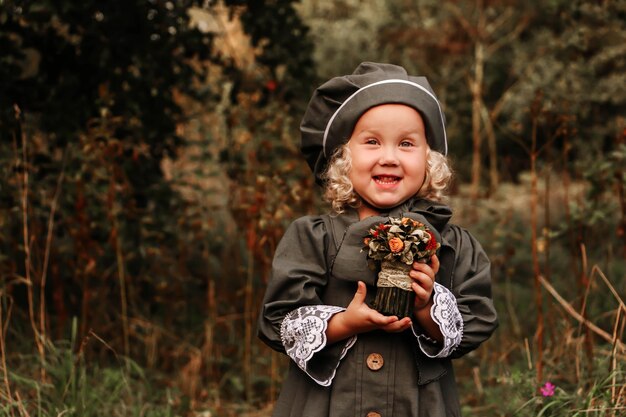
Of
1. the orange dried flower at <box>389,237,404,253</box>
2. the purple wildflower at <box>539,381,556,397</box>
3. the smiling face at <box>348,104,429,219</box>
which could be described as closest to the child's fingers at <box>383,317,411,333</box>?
the orange dried flower at <box>389,237,404,253</box>

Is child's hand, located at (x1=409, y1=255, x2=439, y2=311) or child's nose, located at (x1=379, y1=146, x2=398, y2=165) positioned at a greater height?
child's nose, located at (x1=379, y1=146, x2=398, y2=165)

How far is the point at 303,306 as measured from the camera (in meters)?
2.38

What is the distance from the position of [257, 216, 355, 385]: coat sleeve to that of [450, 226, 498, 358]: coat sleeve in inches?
14.0

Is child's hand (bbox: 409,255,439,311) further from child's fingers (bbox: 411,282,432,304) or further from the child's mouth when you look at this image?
the child's mouth

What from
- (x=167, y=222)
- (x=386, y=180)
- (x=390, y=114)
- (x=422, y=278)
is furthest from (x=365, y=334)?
(x=167, y=222)

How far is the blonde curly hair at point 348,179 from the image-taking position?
8.23 feet

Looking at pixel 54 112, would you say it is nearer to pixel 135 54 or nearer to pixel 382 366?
pixel 135 54

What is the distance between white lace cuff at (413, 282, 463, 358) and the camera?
7.46 feet

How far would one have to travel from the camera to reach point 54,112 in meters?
4.09

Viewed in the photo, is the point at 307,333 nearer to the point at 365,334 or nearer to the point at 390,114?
the point at 365,334

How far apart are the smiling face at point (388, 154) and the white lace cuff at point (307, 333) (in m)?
0.39

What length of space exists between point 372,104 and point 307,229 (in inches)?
17.0

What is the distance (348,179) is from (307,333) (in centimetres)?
50

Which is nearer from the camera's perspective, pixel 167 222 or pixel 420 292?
pixel 420 292
